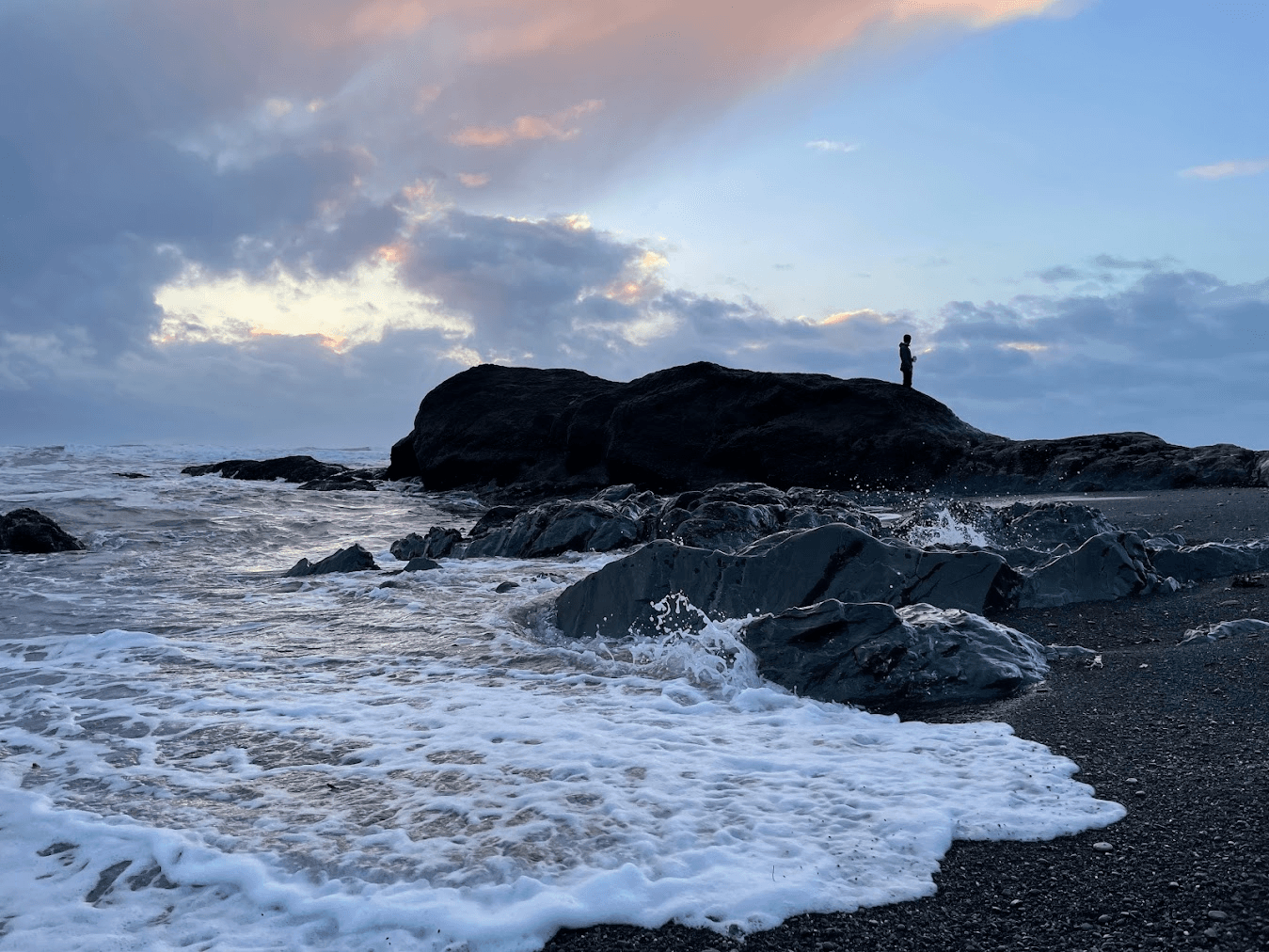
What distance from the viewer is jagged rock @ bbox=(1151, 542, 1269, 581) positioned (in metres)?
7.84

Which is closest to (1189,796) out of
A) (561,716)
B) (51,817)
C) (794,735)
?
(794,735)

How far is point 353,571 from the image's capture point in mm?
11117

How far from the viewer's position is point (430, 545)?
43.0ft

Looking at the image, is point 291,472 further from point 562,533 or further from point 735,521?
point 735,521

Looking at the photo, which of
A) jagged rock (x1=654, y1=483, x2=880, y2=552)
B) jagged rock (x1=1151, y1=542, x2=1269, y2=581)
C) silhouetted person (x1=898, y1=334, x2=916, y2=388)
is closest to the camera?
jagged rock (x1=1151, y1=542, x2=1269, y2=581)

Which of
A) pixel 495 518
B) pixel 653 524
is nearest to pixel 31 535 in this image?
pixel 495 518

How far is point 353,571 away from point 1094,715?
8815mm

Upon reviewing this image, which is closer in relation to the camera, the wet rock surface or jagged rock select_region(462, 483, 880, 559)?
the wet rock surface

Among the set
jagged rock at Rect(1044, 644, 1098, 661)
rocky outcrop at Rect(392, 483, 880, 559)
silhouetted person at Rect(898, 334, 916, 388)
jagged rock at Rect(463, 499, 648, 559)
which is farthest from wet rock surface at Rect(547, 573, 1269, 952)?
silhouetted person at Rect(898, 334, 916, 388)

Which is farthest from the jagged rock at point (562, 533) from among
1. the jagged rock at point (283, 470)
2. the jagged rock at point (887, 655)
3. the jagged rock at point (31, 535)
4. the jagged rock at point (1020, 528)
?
the jagged rock at point (283, 470)

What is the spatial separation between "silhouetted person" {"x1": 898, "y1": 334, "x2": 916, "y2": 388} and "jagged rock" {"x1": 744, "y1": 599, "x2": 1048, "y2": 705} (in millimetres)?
19682

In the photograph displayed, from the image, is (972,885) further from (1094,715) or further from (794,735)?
(1094,715)

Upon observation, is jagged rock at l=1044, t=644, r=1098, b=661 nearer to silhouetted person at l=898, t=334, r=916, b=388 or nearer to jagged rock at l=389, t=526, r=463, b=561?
jagged rock at l=389, t=526, r=463, b=561

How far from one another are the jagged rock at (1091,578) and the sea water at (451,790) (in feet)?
9.76
